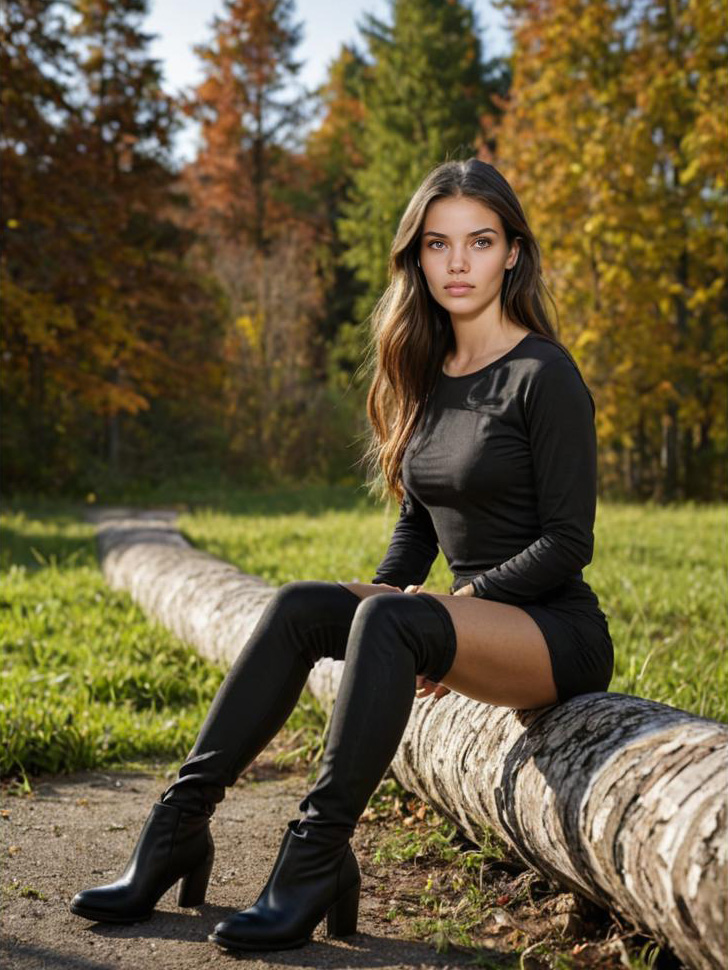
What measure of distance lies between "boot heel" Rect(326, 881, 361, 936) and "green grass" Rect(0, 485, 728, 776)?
158 cm

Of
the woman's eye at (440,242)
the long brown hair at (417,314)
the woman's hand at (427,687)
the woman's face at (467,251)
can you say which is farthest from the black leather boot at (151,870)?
the woman's eye at (440,242)

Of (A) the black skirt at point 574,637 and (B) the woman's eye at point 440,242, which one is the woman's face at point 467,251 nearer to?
(B) the woman's eye at point 440,242

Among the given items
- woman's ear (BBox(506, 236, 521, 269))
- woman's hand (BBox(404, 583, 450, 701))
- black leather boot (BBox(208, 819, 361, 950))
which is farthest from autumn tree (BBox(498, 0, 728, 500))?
black leather boot (BBox(208, 819, 361, 950))

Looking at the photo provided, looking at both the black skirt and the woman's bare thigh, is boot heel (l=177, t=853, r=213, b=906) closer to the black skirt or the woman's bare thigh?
the woman's bare thigh

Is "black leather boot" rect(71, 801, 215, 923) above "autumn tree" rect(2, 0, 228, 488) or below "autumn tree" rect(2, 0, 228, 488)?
below

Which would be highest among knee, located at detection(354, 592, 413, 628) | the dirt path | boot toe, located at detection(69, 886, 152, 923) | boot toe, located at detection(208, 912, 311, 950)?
knee, located at detection(354, 592, 413, 628)

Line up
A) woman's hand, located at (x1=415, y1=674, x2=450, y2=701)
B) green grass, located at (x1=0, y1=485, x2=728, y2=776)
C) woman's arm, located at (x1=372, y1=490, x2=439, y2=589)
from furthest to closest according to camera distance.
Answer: green grass, located at (x1=0, y1=485, x2=728, y2=776), woman's arm, located at (x1=372, y1=490, x2=439, y2=589), woman's hand, located at (x1=415, y1=674, x2=450, y2=701)

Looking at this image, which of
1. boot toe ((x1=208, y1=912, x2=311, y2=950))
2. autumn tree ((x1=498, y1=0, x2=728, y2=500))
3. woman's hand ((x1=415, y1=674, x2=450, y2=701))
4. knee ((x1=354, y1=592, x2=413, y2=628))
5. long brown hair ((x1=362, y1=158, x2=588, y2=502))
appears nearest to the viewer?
boot toe ((x1=208, y1=912, x2=311, y2=950))

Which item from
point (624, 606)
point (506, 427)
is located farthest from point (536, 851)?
point (624, 606)

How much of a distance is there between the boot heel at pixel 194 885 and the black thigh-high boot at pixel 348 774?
0.93ft

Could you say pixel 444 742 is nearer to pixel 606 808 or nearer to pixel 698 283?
pixel 606 808

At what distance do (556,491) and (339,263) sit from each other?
2181 cm

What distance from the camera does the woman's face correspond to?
9.66ft

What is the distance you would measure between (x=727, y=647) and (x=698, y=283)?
10.9 m
